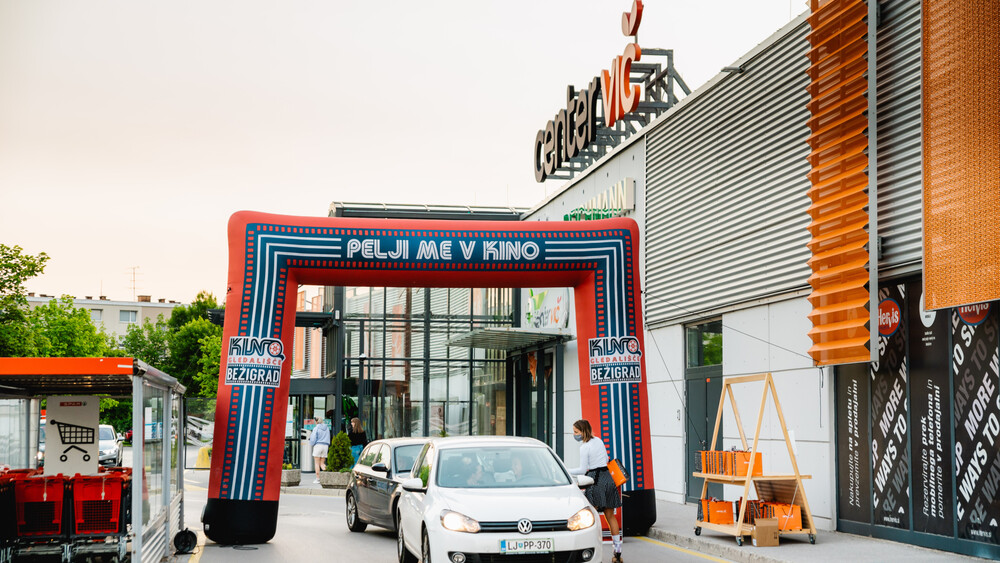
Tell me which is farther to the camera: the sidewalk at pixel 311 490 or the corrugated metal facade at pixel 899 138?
the sidewalk at pixel 311 490

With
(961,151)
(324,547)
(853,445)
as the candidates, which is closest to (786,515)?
(853,445)

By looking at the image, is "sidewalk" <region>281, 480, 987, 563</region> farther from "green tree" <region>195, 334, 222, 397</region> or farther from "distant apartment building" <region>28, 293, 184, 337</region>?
"distant apartment building" <region>28, 293, 184, 337</region>

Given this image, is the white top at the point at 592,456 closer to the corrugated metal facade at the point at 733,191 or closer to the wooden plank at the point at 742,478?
the wooden plank at the point at 742,478

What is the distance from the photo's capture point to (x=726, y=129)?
19.2 m

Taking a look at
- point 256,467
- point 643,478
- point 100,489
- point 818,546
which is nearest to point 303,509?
point 256,467

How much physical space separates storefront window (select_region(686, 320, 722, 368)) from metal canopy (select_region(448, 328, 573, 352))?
7.31m

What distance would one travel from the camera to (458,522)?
10219mm

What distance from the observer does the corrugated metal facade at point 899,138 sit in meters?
13.6

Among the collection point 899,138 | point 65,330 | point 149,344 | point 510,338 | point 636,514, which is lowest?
point 636,514

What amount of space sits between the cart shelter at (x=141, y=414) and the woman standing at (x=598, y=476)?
4945mm

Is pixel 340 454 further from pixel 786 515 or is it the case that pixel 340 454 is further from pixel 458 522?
pixel 458 522

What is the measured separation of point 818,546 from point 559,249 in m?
5.97

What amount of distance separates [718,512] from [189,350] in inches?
2878

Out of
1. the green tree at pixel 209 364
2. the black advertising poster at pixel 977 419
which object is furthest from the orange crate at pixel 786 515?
the green tree at pixel 209 364
